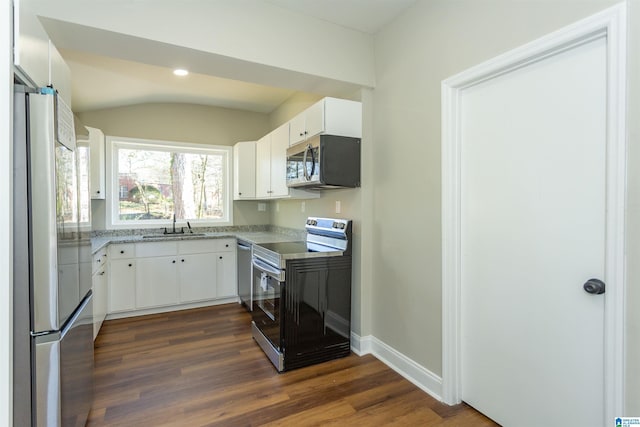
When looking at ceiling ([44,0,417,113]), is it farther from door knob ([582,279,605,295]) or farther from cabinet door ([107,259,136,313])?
door knob ([582,279,605,295])

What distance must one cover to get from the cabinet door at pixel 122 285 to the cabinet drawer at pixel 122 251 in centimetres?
5

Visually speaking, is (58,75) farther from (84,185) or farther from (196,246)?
(196,246)

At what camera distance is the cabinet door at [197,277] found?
12.7ft

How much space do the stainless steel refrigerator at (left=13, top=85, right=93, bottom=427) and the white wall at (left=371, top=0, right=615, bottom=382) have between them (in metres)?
2.00

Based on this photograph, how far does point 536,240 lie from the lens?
1.66 metres

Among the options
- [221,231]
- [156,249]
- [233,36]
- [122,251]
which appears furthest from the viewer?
[221,231]

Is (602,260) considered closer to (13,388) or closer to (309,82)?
(309,82)

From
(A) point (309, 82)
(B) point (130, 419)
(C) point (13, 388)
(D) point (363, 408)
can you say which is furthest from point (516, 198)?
(B) point (130, 419)

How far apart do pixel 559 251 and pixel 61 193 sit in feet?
7.52

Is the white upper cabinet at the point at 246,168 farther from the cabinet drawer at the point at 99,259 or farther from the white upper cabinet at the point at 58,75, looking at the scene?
the white upper cabinet at the point at 58,75

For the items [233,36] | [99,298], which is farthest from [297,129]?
[99,298]

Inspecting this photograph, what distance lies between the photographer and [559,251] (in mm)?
1573

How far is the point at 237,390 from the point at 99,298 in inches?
71.8

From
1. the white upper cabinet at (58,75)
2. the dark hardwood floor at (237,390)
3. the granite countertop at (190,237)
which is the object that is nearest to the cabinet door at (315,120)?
the granite countertop at (190,237)
